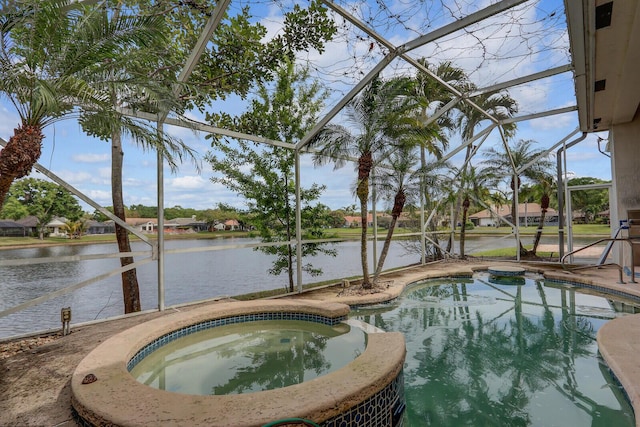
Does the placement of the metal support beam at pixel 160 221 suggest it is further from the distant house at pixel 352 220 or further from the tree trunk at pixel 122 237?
the distant house at pixel 352 220

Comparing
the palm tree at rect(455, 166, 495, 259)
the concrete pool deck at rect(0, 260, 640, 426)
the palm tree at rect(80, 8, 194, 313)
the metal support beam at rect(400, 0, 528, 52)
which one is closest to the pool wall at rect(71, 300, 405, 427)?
the concrete pool deck at rect(0, 260, 640, 426)

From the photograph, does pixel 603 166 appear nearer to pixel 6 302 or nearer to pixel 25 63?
pixel 25 63

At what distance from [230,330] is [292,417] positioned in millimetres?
3083

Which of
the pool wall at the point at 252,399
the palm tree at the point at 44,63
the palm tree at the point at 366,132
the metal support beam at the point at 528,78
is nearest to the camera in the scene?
the pool wall at the point at 252,399

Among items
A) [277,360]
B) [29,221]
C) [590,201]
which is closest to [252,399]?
[277,360]

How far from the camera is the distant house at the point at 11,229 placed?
527 centimetres

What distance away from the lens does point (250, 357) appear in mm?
4156

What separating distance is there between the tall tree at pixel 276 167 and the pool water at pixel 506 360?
372 cm

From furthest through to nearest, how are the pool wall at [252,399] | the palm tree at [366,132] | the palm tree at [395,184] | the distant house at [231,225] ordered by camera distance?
the distant house at [231,225] < the palm tree at [395,184] < the palm tree at [366,132] < the pool wall at [252,399]

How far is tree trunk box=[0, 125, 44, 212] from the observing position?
3525 millimetres

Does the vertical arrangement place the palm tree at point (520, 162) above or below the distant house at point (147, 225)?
above

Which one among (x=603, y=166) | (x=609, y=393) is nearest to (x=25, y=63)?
(x=609, y=393)

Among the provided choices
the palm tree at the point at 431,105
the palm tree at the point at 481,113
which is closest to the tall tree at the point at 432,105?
the palm tree at the point at 431,105

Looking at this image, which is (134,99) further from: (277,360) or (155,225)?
(277,360)
